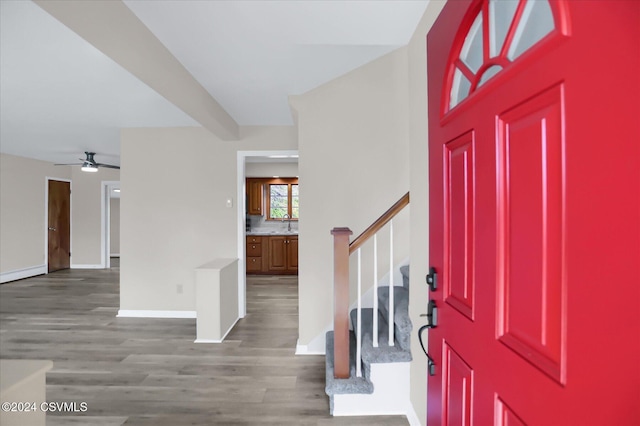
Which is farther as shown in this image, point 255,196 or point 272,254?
point 255,196

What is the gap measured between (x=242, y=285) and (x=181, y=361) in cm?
134

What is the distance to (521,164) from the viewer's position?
0.78 m

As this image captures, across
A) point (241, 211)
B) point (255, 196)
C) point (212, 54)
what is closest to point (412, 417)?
point (212, 54)

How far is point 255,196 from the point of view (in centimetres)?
752

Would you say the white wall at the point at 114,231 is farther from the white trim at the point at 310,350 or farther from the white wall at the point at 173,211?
the white trim at the point at 310,350

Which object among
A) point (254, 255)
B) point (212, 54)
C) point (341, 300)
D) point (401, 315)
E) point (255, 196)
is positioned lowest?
point (254, 255)

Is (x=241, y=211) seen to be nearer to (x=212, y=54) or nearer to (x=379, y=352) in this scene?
(x=212, y=54)

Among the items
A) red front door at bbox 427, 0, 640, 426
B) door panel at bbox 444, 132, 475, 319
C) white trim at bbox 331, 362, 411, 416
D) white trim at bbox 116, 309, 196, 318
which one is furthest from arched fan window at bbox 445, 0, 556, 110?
white trim at bbox 116, 309, 196, 318

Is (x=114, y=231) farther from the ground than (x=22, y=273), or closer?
farther from the ground

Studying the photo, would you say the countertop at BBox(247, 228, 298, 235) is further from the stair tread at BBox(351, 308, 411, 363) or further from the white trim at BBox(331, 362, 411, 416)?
the white trim at BBox(331, 362, 411, 416)

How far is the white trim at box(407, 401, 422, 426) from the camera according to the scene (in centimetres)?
193

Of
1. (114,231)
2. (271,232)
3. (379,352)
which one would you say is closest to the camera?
(379,352)

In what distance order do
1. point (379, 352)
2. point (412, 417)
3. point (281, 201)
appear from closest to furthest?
point (412, 417), point (379, 352), point (281, 201)

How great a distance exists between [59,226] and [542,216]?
923 centimetres
